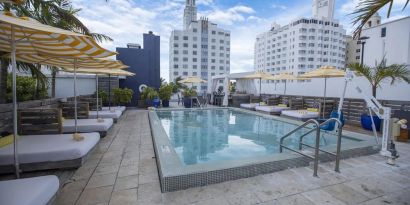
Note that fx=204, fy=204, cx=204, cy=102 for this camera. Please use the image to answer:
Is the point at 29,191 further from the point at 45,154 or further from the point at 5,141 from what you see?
the point at 5,141

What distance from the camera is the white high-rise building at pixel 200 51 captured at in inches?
2489

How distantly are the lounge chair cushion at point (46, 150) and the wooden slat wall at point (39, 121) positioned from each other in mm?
617

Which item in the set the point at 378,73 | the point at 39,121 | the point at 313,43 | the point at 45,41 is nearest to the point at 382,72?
the point at 378,73

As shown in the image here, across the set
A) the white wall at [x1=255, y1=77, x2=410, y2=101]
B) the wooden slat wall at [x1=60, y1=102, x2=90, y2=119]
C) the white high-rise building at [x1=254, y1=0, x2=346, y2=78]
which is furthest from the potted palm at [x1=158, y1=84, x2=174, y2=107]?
the white high-rise building at [x1=254, y1=0, x2=346, y2=78]

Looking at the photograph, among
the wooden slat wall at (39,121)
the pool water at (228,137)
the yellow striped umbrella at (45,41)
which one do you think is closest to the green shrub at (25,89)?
the wooden slat wall at (39,121)

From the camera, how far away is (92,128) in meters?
5.38

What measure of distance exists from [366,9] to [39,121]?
6.03 meters

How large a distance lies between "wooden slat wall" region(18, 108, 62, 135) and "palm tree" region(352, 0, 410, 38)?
5687 mm

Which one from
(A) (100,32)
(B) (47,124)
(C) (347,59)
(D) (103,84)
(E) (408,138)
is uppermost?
(C) (347,59)

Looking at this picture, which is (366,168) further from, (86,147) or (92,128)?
(92,128)

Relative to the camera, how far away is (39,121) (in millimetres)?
4531

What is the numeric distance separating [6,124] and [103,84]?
28.7ft

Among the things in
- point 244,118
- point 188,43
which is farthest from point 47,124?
point 188,43

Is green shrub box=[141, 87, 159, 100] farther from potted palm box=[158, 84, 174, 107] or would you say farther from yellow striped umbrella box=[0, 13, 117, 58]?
yellow striped umbrella box=[0, 13, 117, 58]
